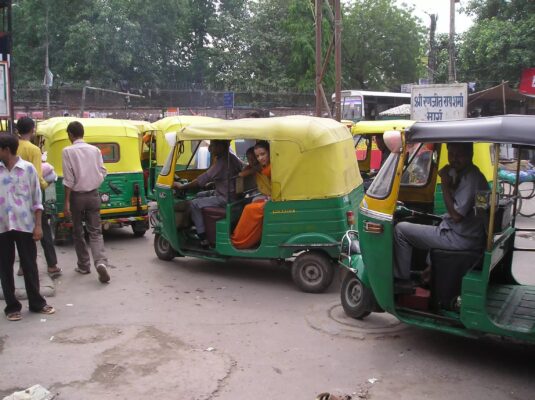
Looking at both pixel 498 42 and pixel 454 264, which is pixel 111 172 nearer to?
pixel 454 264

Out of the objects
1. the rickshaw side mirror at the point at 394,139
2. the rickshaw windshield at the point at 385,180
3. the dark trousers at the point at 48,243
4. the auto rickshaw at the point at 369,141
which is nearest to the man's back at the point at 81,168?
the dark trousers at the point at 48,243

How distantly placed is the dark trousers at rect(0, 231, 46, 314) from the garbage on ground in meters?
1.76

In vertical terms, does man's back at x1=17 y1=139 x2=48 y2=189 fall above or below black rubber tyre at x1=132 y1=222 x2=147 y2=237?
above

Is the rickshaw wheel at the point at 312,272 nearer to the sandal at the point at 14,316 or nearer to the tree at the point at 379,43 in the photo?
the sandal at the point at 14,316

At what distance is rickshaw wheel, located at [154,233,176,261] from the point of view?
27.0 ft

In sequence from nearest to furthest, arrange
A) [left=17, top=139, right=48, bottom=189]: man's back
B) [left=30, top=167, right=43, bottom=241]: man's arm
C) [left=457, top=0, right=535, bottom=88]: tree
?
[left=30, top=167, right=43, bottom=241]: man's arm → [left=17, top=139, right=48, bottom=189]: man's back → [left=457, top=0, right=535, bottom=88]: tree

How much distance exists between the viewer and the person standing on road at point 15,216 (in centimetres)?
539

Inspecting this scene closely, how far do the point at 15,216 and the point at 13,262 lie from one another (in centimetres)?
50

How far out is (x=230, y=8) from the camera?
43.4 m

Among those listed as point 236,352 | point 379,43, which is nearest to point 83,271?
point 236,352

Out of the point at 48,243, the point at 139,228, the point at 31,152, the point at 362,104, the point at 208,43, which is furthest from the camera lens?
the point at 208,43

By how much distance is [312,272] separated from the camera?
6730mm

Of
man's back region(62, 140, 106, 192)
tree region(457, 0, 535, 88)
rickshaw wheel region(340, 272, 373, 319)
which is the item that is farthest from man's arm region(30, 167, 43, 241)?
tree region(457, 0, 535, 88)

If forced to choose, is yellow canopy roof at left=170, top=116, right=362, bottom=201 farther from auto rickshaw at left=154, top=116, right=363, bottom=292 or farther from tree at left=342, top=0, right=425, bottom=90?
tree at left=342, top=0, right=425, bottom=90
